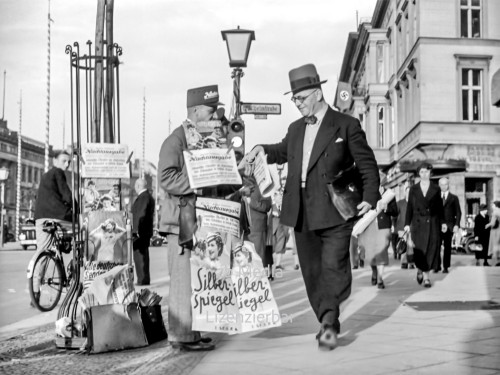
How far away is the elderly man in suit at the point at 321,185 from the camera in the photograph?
20.2 ft

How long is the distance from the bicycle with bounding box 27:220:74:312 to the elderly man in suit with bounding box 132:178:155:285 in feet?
10.0

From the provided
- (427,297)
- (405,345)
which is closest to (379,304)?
(427,297)

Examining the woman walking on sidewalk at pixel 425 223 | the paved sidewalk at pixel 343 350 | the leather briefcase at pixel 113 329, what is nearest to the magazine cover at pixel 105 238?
the paved sidewalk at pixel 343 350

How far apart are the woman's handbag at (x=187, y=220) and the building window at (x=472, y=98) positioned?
2840 cm

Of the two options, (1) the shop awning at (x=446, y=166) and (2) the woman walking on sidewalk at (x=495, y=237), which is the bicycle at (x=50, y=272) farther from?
(1) the shop awning at (x=446, y=166)

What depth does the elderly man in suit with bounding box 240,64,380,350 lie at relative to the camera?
6.15m

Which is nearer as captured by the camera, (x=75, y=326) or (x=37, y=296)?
(x=75, y=326)

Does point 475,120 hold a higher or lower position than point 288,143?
higher

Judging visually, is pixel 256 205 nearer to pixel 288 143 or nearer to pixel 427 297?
pixel 427 297

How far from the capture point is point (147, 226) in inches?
543

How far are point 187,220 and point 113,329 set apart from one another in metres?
1.00

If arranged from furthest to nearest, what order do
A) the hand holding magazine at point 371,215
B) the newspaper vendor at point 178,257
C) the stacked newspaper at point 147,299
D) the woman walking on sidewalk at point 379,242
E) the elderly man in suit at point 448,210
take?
the elderly man in suit at point 448,210, the hand holding magazine at point 371,215, the woman walking on sidewalk at point 379,242, the stacked newspaper at point 147,299, the newspaper vendor at point 178,257

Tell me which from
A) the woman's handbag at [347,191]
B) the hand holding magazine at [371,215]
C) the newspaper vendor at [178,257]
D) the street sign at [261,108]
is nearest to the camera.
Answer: the newspaper vendor at [178,257]

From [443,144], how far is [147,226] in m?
21.0
